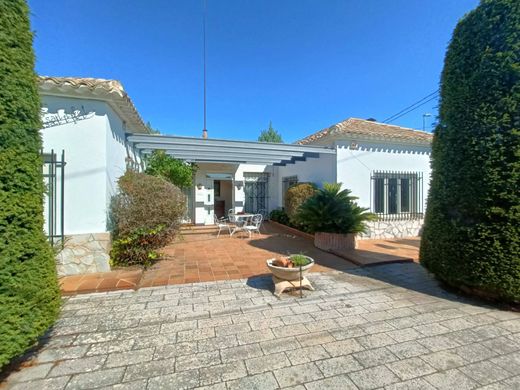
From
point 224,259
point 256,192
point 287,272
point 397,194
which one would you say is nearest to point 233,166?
point 256,192

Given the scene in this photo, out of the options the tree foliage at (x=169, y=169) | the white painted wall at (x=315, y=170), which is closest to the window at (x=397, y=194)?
the white painted wall at (x=315, y=170)

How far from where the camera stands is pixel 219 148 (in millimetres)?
8398

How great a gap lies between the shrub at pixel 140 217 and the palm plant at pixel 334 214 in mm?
4243

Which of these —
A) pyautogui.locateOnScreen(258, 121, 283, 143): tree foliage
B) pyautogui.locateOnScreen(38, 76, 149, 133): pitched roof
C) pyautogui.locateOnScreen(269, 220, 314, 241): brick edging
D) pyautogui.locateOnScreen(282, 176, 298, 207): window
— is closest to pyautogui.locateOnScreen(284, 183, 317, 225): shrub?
pyautogui.locateOnScreen(269, 220, 314, 241): brick edging

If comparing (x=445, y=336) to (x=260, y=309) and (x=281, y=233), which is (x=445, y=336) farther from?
(x=281, y=233)

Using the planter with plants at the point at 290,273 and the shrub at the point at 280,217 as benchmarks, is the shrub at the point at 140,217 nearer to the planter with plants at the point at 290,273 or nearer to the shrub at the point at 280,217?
the planter with plants at the point at 290,273

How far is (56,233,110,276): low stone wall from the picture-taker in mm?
5164

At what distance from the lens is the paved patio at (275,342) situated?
2.35 metres

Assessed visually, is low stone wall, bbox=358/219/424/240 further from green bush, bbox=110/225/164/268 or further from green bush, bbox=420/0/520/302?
green bush, bbox=110/225/164/268

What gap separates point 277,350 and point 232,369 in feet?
1.90

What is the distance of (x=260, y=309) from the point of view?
3.82m

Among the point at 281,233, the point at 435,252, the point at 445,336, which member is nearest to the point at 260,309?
the point at 445,336

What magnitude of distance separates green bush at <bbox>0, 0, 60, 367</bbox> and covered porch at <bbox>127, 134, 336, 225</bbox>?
194 inches

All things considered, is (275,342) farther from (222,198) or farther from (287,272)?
(222,198)
